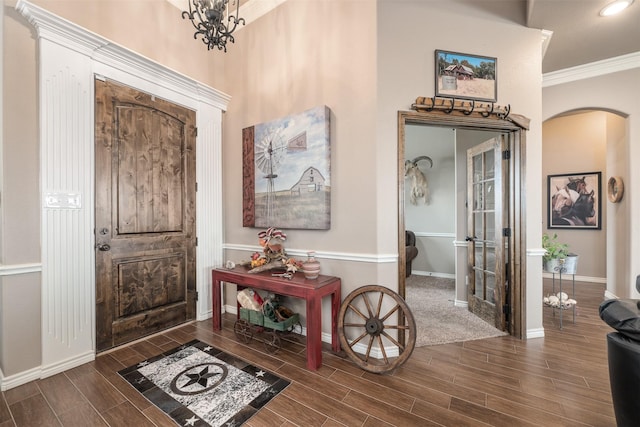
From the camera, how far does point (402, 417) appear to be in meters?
1.60

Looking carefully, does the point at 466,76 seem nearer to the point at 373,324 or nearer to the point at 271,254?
the point at 373,324

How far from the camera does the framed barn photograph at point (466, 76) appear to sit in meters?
2.46

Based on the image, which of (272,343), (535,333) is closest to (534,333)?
(535,333)

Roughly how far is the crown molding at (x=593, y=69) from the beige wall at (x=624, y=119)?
0.04m

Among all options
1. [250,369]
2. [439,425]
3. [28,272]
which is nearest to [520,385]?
[439,425]

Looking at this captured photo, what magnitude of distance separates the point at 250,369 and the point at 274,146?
6.87 ft

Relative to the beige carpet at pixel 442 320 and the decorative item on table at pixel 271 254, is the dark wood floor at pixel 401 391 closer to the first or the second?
the beige carpet at pixel 442 320

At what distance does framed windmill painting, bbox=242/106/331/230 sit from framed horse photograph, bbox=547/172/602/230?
506 centimetres

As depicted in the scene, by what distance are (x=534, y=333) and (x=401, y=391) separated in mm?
1742

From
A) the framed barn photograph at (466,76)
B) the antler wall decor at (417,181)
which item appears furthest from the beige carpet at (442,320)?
the framed barn photograph at (466,76)

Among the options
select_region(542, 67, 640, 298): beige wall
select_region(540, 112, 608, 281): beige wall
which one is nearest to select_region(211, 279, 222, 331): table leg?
select_region(542, 67, 640, 298): beige wall

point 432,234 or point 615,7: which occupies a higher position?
point 615,7

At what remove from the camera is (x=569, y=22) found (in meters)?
2.64

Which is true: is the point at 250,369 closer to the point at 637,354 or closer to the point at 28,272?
the point at 28,272
